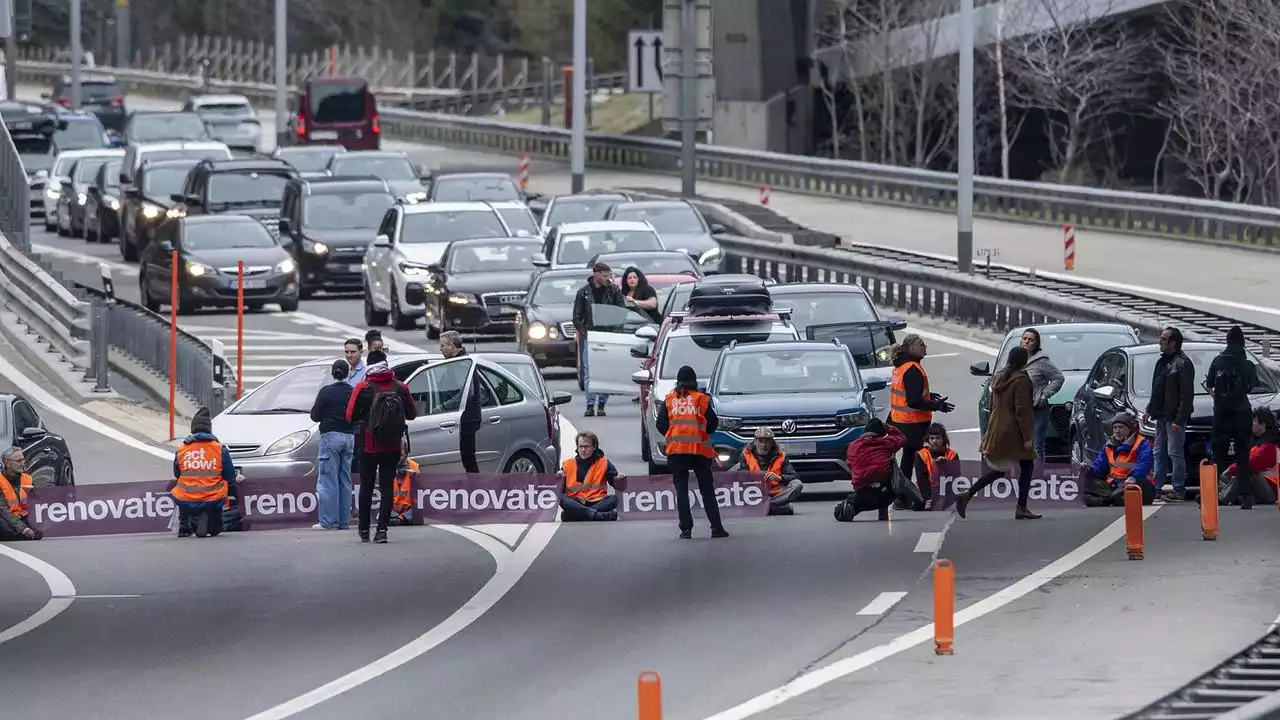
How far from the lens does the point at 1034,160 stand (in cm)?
6469

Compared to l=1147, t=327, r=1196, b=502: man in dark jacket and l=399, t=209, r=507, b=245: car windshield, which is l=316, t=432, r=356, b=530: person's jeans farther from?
l=399, t=209, r=507, b=245: car windshield

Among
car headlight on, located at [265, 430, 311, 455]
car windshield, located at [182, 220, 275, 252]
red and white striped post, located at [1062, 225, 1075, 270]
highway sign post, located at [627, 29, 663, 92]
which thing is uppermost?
highway sign post, located at [627, 29, 663, 92]

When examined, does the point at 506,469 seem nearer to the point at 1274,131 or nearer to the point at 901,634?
the point at 901,634

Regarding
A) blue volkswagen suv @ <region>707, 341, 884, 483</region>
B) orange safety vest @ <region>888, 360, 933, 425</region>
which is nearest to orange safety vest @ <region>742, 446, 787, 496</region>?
blue volkswagen suv @ <region>707, 341, 884, 483</region>

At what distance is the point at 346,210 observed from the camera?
41812mm

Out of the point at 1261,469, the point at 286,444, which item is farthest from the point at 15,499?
the point at 1261,469

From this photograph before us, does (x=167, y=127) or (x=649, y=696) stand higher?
(x=167, y=127)

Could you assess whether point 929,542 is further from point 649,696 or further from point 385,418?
point 649,696

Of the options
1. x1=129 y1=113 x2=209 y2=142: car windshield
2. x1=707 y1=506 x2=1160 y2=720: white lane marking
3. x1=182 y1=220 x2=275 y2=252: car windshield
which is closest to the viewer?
x1=707 y1=506 x2=1160 y2=720: white lane marking

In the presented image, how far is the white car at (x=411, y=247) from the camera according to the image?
36938 millimetres

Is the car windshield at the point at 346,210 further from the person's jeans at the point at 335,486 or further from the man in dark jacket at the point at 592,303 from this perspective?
the person's jeans at the point at 335,486

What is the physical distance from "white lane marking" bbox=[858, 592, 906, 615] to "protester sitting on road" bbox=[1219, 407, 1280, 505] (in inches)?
217

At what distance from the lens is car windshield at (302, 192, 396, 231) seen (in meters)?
41.3

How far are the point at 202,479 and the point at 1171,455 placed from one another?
816 centimetres
